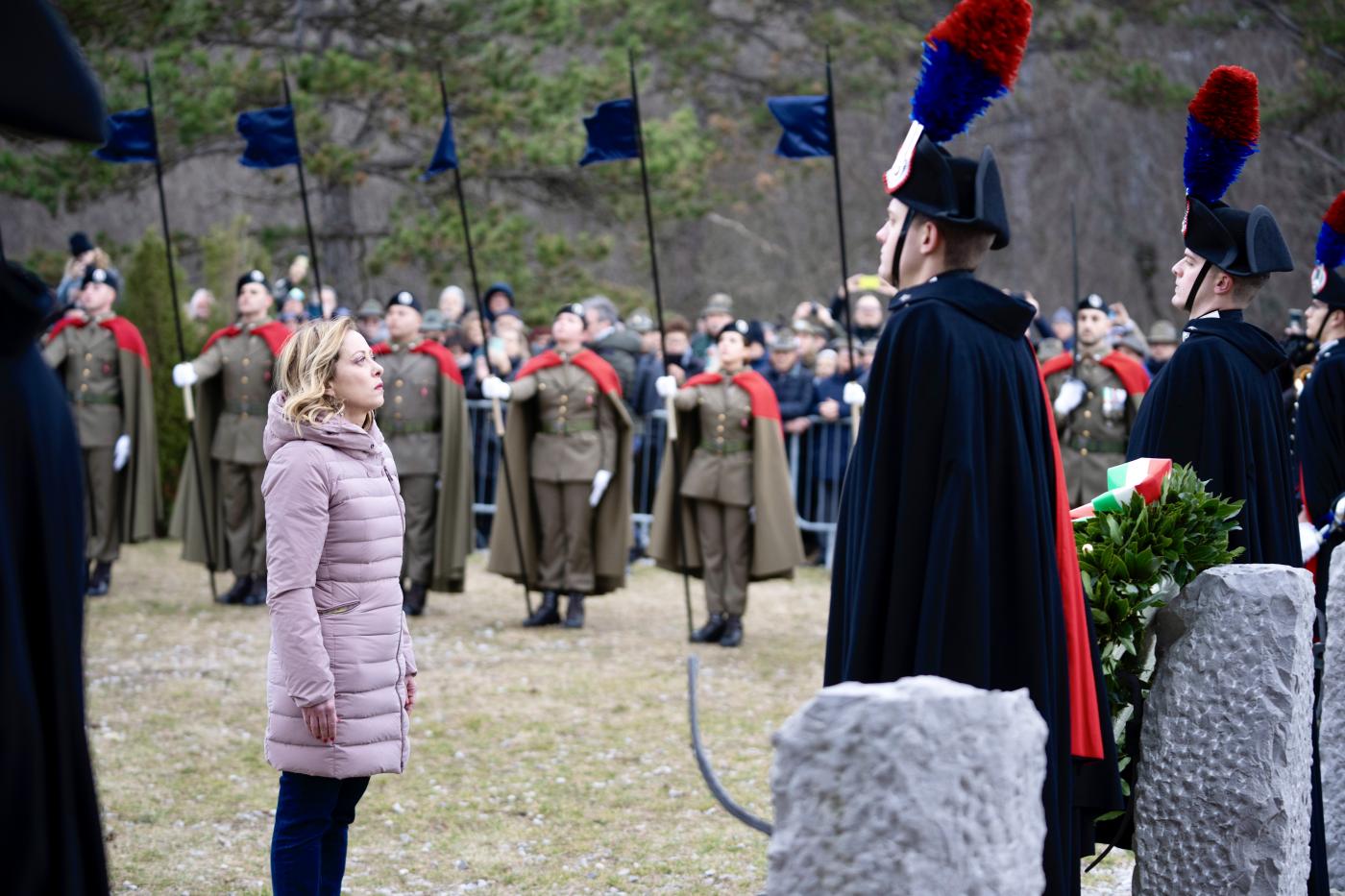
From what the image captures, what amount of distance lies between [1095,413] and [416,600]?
4.69 meters

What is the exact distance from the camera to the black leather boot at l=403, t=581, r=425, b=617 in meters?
10.5

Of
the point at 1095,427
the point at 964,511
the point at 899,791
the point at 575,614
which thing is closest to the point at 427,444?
the point at 575,614

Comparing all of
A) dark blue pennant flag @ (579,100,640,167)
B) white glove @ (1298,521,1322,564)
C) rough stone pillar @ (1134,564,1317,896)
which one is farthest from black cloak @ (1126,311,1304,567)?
dark blue pennant flag @ (579,100,640,167)

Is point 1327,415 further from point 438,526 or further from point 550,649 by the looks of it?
point 438,526

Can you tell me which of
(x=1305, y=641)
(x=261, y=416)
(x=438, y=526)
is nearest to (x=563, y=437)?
(x=438, y=526)

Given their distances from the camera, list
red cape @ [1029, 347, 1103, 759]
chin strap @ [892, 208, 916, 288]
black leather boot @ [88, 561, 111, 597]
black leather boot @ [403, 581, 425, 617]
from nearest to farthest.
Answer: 1. red cape @ [1029, 347, 1103, 759]
2. chin strap @ [892, 208, 916, 288]
3. black leather boot @ [403, 581, 425, 617]
4. black leather boot @ [88, 561, 111, 597]

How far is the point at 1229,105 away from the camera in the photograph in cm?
502

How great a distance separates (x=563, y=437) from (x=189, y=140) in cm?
903

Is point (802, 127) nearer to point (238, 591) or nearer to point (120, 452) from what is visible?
point (238, 591)

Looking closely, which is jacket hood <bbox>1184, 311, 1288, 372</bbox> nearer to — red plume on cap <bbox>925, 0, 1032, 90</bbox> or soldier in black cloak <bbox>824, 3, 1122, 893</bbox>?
soldier in black cloak <bbox>824, 3, 1122, 893</bbox>

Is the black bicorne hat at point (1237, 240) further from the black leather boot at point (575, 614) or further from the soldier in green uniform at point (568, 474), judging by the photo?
the black leather boot at point (575, 614)

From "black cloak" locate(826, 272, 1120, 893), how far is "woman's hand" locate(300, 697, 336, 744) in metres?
1.21

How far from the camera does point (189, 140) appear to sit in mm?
17312

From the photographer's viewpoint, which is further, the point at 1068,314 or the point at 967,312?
the point at 1068,314
